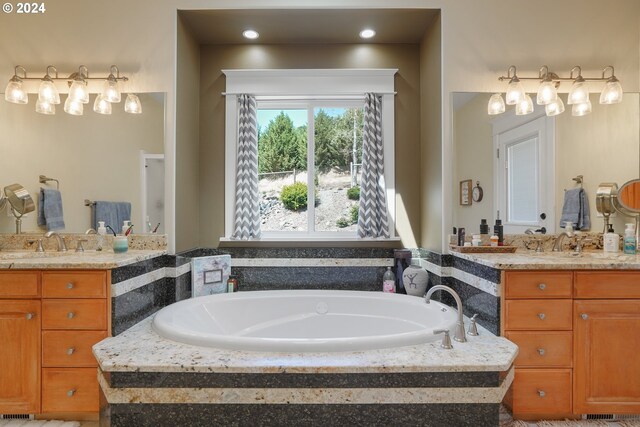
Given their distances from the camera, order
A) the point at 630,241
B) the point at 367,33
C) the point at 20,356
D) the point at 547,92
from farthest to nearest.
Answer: the point at 367,33 < the point at 547,92 < the point at 630,241 < the point at 20,356

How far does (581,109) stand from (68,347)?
3.49 metres

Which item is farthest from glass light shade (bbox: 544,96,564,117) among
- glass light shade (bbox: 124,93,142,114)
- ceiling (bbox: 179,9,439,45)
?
glass light shade (bbox: 124,93,142,114)

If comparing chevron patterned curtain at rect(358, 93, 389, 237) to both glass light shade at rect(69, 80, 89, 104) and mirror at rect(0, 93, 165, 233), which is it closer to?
mirror at rect(0, 93, 165, 233)

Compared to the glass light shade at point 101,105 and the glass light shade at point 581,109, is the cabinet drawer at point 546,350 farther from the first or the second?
the glass light shade at point 101,105

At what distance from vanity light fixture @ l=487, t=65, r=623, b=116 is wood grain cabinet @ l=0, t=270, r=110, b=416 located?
2.74 meters

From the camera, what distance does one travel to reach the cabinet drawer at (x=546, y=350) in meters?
1.93

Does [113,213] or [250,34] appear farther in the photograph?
[250,34]

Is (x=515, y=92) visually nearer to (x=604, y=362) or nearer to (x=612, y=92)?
(x=612, y=92)

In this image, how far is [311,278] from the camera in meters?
2.85

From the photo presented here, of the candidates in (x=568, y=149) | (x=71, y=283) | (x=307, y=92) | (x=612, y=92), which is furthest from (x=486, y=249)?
(x=71, y=283)

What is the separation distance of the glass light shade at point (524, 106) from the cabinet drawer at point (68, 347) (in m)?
2.89

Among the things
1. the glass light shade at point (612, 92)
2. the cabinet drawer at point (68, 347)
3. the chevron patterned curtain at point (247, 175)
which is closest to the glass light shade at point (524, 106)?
the glass light shade at point (612, 92)

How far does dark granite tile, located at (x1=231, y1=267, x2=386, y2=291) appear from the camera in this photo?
2.85m

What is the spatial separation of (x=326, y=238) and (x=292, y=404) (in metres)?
1.59
